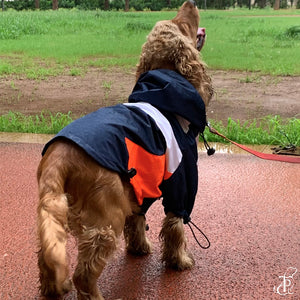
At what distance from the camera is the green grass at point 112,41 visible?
Answer: 757 cm

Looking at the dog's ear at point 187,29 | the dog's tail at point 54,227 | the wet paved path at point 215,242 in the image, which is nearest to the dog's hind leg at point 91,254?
the dog's tail at point 54,227

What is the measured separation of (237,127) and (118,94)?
244 cm

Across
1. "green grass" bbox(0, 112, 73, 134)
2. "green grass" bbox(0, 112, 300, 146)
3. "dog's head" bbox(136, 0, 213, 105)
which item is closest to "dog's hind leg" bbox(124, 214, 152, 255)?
"dog's head" bbox(136, 0, 213, 105)

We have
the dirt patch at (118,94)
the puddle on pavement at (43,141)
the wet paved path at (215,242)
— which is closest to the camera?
the wet paved path at (215,242)

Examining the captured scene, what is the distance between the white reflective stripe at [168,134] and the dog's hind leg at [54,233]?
69 centimetres

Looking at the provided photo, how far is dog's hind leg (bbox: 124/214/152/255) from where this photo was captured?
3084mm

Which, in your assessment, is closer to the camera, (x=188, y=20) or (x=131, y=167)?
(x=131, y=167)

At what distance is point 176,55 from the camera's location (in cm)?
284

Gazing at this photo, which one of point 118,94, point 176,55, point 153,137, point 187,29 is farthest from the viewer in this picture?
point 118,94

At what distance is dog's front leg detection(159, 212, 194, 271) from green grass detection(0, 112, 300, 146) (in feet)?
8.65

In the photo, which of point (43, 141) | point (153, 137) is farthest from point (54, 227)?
point (43, 141)

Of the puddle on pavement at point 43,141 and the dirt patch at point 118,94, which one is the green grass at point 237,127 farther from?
the dirt patch at point 118,94

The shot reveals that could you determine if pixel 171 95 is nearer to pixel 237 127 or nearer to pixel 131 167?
pixel 131 167

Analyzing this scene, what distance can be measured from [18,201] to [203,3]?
448 centimetres
